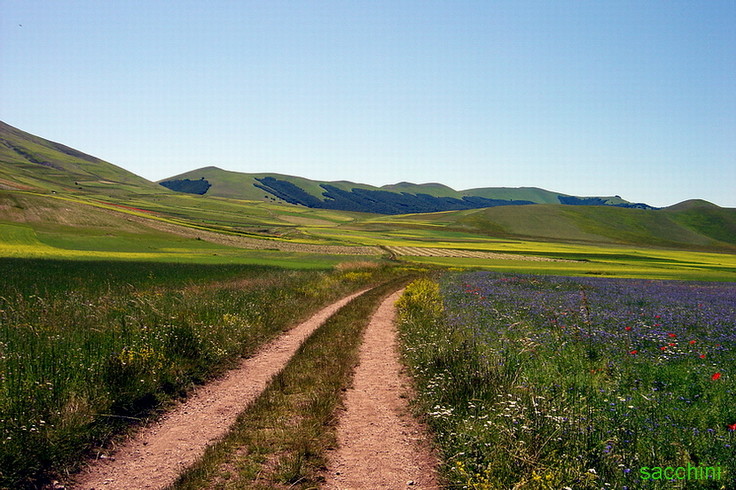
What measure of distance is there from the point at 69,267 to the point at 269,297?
2210 cm

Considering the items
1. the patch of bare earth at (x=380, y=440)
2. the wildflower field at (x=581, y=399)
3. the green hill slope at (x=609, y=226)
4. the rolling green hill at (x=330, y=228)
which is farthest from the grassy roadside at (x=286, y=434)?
the green hill slope at (x=609, y=226)

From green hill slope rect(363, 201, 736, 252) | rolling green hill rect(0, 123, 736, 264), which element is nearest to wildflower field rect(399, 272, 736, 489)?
rolling green hill rect(0, 123, 736, 264)

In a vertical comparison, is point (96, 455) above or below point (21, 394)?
below

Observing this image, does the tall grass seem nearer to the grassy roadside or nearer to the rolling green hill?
the grassy roadside

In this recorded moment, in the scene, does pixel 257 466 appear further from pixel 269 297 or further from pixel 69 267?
pixel 69 267

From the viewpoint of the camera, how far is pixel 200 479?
5.70m

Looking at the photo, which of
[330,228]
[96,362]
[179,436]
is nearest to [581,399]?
[179,436]

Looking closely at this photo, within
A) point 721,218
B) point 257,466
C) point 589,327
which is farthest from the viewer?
point 721,218

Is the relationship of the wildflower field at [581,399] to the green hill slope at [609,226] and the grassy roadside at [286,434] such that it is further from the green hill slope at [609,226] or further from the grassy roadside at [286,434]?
the green hill slope at [609,226]

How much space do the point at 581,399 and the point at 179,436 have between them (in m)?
7.27

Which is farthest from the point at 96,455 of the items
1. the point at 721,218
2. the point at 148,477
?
the point at 721,218

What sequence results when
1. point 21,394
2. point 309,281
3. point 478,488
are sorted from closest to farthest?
point 478,488 → point 21,394 → point 309,281

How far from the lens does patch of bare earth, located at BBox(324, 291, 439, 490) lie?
596cm

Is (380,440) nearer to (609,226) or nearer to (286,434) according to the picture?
(286,434)
